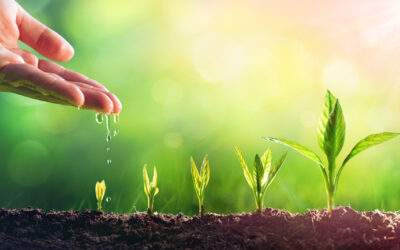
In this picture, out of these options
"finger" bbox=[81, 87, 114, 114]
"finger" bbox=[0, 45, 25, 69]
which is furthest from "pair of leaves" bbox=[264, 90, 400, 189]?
"finger" bbox=[0, 45, 25, 69]

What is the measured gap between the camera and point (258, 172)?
1.64m

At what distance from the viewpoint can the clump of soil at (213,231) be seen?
1406 millimetres

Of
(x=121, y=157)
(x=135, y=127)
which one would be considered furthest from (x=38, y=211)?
(x=135, y=127)

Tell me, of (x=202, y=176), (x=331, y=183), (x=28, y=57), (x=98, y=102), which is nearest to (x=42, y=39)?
(x=28, y=57)

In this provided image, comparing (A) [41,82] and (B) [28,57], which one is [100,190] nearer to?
(A) [41,82]

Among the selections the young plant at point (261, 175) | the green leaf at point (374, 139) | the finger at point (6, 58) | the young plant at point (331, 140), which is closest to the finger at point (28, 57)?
the finger at point (6, 58)

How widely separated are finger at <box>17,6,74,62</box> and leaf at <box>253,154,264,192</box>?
145 centimetres

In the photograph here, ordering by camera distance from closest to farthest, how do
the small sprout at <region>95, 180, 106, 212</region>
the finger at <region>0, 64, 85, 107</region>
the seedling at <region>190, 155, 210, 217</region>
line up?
the finger at <region>0, 64, 85, 107</region>, the seedling at <region>190, 155, 210, 217</region>, the small sprout at <region>95, 180, 106, 212</region>

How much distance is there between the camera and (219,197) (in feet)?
7.45

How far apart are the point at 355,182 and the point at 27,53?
2.19m

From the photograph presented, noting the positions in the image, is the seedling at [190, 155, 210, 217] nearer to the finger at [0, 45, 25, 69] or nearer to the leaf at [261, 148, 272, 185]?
the leaf at [261, 148, 272, 185]

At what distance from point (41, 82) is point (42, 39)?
2.92 feet

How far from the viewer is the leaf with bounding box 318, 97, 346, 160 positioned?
1502 millimetres

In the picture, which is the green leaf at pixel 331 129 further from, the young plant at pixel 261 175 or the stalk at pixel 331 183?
the young plant at pixel 261 175
